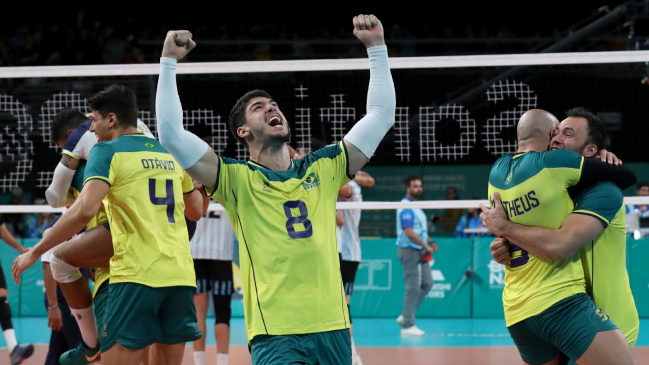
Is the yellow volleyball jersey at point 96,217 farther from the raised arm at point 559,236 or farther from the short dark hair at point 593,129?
the short dark hair at point 593,129

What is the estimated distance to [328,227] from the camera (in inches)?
120

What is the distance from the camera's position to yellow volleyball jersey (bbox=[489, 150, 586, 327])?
355cm

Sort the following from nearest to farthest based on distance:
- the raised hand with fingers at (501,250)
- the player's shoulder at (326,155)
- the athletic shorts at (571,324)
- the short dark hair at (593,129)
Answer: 1. the player's shoulder at (326,155)
2. the athletic shorts at (571,324)
3. the raised hand with fingers at (501,250)
4. the short dark hair at (593,129)

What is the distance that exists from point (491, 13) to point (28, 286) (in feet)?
49.0

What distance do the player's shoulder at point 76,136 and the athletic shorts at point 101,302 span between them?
3.07 feet

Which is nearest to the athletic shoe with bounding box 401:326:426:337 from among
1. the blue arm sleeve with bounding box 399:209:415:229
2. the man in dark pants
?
the blue arm sleeve with bounding box 399:209:415:229

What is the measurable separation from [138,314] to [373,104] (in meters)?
1.96

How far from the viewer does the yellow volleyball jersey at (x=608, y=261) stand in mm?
3543

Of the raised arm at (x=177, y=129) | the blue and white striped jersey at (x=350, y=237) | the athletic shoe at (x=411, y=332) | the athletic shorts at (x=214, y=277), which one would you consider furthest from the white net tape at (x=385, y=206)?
the athletic shoe at (x=411, y=332)

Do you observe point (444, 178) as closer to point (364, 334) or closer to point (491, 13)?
point (364, 334)

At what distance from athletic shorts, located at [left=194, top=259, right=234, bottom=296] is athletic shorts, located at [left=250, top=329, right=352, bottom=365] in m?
3.52

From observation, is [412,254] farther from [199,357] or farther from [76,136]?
[76,136]

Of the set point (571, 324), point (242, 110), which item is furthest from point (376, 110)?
point (571, 324)

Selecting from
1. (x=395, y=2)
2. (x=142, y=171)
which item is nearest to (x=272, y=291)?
(x=142, y=171)
